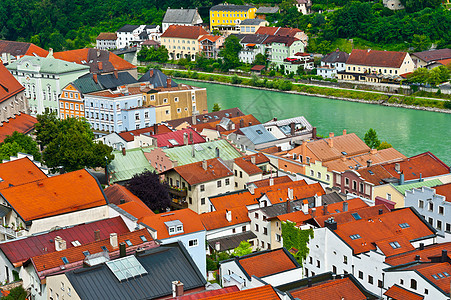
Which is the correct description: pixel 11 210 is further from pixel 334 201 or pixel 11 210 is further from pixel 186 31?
pixel 186 31

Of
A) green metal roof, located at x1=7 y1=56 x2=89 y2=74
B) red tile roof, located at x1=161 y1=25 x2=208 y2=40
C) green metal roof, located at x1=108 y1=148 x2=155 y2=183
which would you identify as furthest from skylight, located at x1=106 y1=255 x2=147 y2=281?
red tile roof, located at x1=161 y1=25 x2=208 y2=40

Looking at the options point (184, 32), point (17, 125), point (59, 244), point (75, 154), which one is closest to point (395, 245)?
point (59, 244)

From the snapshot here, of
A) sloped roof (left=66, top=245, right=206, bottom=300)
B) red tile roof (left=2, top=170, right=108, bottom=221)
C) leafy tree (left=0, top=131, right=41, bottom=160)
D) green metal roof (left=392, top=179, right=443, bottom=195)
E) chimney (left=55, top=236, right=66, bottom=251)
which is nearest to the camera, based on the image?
sloped roof (left=66, top=245, right=206, bottom=300)

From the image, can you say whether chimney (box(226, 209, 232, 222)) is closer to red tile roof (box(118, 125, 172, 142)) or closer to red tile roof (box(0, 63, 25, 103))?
red tile roof (box(118, 125, 172, 142))

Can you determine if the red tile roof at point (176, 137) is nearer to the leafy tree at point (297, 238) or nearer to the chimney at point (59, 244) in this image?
the leafy tree at point (297, 238)

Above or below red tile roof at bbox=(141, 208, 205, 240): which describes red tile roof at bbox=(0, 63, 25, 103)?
above

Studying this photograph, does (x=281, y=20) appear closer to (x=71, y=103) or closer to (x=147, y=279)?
(x=71, y=103)

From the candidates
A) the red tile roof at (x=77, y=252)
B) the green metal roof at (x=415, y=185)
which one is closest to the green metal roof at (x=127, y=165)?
the red tile roof at (x=77, y=252)
